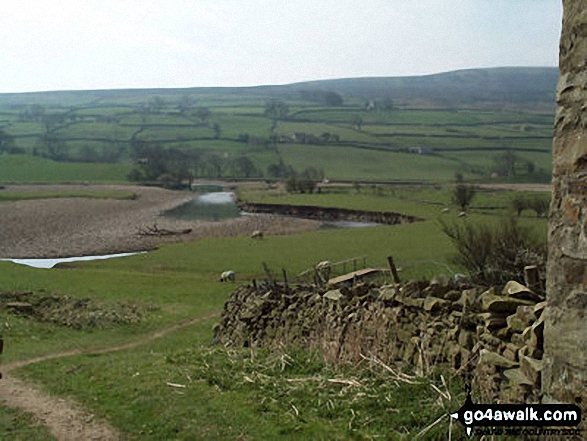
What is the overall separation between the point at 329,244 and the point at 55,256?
23344 mm

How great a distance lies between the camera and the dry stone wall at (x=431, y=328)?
8.34 meters

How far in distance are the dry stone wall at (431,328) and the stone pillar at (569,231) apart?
573mm

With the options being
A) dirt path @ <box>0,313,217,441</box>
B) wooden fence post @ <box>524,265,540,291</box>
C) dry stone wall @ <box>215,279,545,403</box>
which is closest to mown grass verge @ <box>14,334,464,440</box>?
dirt path @ <box>0,313,217,441</box>

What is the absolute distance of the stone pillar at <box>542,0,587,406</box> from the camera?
272 inches

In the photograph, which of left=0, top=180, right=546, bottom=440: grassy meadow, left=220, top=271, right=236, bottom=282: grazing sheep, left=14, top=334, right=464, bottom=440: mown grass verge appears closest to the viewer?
left=14, top=334, right=464, bottom=440: mown grass verge

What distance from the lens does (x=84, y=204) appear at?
88250mm

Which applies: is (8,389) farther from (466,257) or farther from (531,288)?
(466,257)

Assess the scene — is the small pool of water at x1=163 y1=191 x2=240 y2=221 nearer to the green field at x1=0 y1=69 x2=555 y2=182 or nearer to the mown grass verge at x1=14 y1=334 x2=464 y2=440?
the green field at x1=0 y1=69 x2=555 y2=182

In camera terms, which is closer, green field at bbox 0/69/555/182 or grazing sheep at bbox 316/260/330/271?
grazing sheep at bbox 316/260/330/271

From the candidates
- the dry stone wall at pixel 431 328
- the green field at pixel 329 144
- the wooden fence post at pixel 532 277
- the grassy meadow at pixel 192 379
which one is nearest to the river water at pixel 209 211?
the grassy meadow at pixel 192 379

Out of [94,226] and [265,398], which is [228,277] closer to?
[265,398]

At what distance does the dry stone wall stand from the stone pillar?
573 mm

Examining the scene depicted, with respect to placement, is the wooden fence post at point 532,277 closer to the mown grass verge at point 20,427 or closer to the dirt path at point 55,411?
the dirt path at point 55,411

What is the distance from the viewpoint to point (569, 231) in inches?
278
